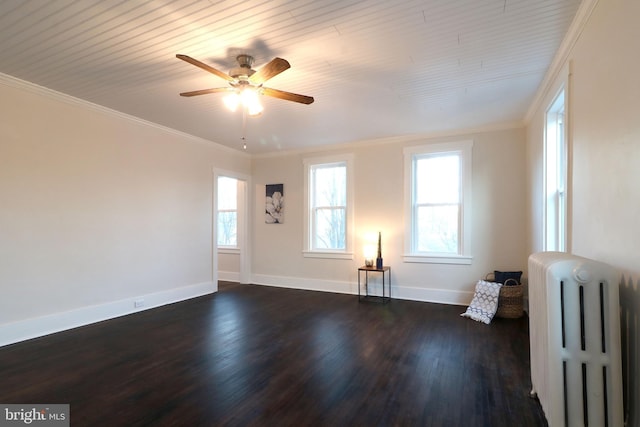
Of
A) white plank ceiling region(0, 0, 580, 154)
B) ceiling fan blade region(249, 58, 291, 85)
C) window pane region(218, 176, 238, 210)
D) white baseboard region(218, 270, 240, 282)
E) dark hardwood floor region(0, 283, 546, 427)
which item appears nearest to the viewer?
dark hardwood floor region(0, 283, 546, 427)

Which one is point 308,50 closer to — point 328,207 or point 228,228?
point 328,207

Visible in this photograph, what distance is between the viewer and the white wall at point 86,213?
330 cm

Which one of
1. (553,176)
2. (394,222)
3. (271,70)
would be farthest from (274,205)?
(553,176)

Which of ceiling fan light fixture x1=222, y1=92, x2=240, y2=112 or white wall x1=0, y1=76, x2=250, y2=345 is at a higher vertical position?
ceiling fan light fixture x1=222, y1=92, x2=240, y2=112

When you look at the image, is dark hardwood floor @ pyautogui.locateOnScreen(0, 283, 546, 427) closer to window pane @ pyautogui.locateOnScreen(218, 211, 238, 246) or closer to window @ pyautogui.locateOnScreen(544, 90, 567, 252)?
window @ pyautogui.locateOnScreen(544, 90, 567, 252)

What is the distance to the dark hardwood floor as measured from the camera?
2.08 m

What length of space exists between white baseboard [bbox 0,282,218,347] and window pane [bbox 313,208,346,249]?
2377 mm

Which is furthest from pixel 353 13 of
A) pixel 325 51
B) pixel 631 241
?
pixel 631 241

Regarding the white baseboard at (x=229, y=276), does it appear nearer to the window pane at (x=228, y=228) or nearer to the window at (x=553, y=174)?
the window pane at (x=228, y=228)

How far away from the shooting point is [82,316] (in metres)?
3.81

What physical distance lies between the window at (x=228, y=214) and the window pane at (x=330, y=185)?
76.6 inches

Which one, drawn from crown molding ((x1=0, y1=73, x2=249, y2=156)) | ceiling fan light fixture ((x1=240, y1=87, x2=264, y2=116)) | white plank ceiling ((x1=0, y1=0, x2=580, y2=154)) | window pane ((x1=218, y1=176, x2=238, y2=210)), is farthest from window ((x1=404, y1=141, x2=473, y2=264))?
window pane ((x1=218, y1=176, x2=238, y2=210))

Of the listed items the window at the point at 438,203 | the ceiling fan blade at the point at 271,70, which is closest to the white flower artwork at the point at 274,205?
the window at the point at 438,203

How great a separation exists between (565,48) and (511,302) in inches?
116
